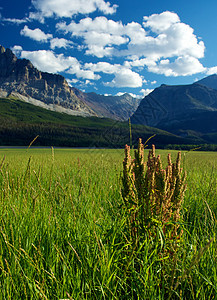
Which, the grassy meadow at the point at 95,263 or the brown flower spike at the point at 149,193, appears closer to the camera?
the grassy meadow at the point at 95,263

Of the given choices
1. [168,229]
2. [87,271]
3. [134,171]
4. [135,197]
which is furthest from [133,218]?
[87,271]

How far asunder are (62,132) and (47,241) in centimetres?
14642

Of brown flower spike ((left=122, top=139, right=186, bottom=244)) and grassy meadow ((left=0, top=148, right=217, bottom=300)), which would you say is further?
brown flower spike ((left=122, top=139, right=186, bottom=244))

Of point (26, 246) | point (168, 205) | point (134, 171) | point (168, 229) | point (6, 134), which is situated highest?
point (6, 134)

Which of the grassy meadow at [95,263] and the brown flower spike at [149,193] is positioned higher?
the brown flower spike at [149,193]

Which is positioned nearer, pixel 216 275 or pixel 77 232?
pixel 216 275

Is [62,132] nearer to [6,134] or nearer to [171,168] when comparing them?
[6,134]

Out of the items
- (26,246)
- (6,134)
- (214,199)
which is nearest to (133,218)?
(26,246)

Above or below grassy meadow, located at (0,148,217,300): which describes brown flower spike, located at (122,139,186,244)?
above

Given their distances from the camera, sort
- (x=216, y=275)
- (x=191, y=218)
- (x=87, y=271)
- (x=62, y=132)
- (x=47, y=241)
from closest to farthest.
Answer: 1. (x=216, y=275)
2. (x=87, y=271)
3. (x=47, y=241)
4. (x=191, y=218)
5. (x=62, y=132)

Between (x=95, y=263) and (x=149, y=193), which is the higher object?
(x=149, y=193)

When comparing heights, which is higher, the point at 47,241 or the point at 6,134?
the point at 6,134

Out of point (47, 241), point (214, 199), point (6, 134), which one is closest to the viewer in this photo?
point (47, 241)

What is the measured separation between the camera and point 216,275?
1437mm
